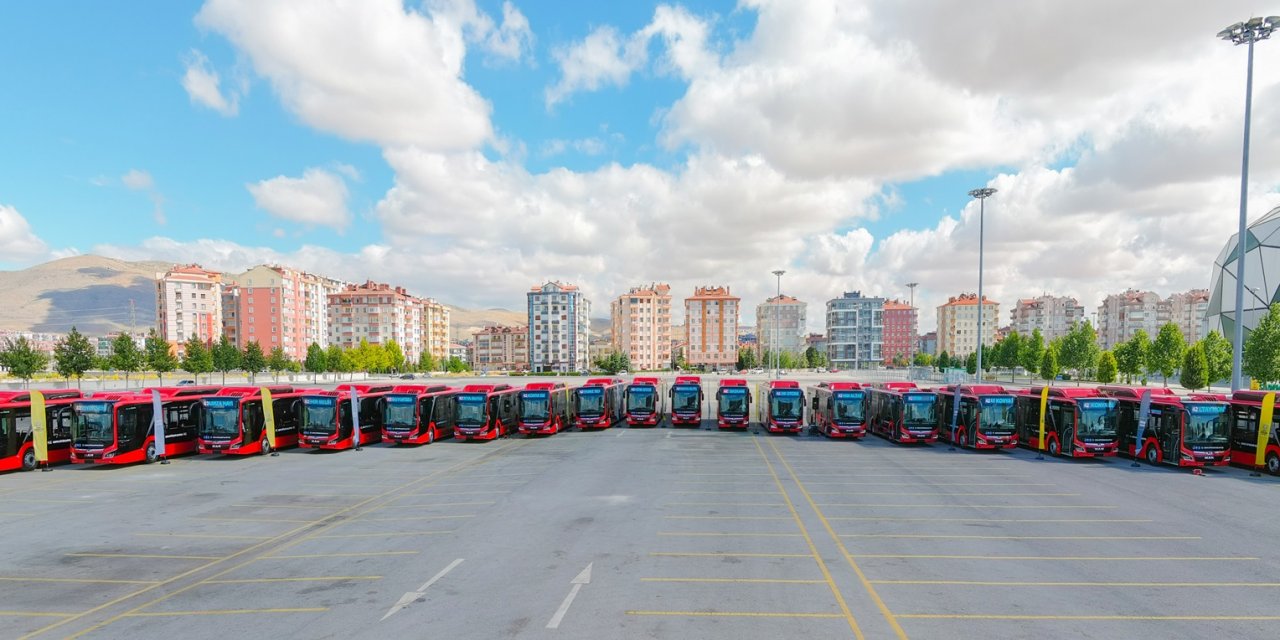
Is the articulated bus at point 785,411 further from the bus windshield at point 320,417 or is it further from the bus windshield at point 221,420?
the bus windshield at point 221,420

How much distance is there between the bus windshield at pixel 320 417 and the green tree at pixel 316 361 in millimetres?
91702

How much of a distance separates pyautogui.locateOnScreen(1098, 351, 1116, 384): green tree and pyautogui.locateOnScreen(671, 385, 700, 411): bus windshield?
226 feet

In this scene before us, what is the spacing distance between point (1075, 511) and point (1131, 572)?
5.52m

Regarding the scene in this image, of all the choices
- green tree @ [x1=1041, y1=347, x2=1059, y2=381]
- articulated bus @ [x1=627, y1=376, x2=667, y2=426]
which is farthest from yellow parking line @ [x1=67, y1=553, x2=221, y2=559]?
green tree @ [x1=1041, y1=347, x2=1059, y2=381]

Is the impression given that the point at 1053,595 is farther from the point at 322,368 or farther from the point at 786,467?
the point at 322,368

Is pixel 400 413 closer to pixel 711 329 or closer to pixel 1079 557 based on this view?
pixel 1079 557

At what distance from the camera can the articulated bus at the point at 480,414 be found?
3250 cm

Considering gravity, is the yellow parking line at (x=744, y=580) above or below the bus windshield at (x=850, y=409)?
above

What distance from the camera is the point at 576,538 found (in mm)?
14117

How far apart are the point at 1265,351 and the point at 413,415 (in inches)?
2462

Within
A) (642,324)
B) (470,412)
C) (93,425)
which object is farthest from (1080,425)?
(642,324)

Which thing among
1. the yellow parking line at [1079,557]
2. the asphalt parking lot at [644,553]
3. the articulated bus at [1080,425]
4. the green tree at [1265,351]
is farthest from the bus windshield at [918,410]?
the green tree at [1265,351]

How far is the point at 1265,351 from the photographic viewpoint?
1957 inches

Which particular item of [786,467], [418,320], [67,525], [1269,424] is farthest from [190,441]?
[418,320]
